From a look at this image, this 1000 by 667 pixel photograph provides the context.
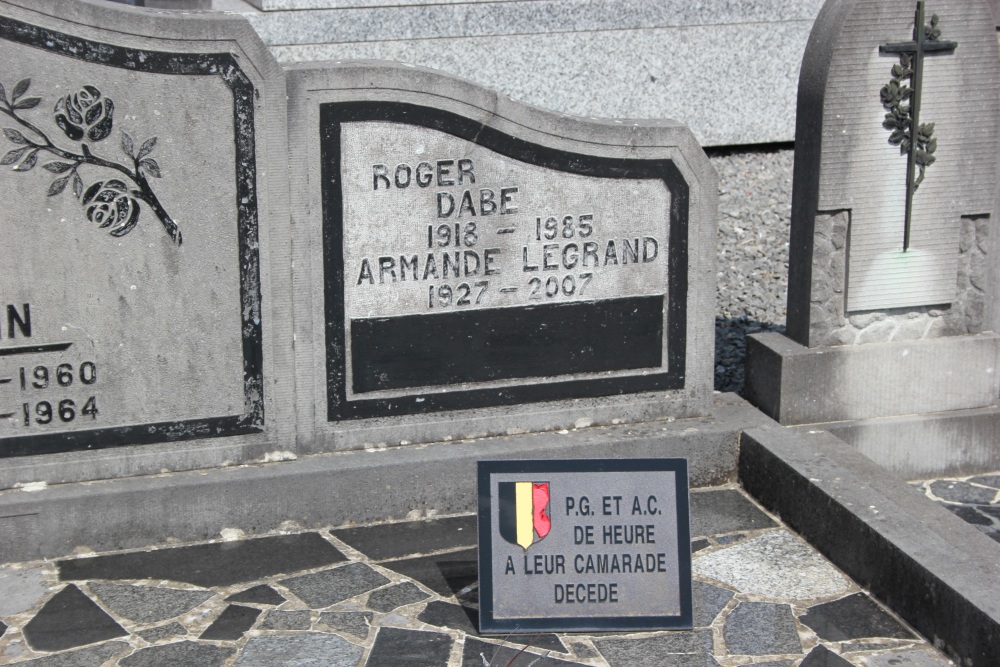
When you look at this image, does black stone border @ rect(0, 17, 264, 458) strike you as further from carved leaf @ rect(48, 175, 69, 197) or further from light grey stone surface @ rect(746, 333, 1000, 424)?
light grey stone surface @ rect(746, 333, 1000, 424)

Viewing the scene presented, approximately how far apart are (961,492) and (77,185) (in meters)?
3.78

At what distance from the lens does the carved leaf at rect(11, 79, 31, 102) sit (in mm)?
4441

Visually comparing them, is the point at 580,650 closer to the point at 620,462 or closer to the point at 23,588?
the point at 620,462

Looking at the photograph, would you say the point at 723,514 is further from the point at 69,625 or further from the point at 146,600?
the point at 69,625

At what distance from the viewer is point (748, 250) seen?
817cm

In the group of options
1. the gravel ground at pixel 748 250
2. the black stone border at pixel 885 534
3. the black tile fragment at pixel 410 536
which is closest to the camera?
the black stone border at pixel 885 534

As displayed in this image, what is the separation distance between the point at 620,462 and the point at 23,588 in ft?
6.95

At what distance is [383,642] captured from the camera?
4.15 metres

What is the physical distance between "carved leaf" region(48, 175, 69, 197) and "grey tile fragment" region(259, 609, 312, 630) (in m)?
1.66

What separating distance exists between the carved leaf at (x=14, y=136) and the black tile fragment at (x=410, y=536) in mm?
1828

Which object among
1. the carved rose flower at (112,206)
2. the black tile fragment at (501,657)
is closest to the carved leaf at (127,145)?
the carved rose flower at (112,206)

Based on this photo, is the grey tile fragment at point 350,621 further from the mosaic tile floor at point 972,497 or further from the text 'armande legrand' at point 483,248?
the mosaic tile floor at point 972,497

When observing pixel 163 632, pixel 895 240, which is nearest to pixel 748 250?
pixel 895 240

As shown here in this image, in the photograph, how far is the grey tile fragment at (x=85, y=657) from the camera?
399 cm
